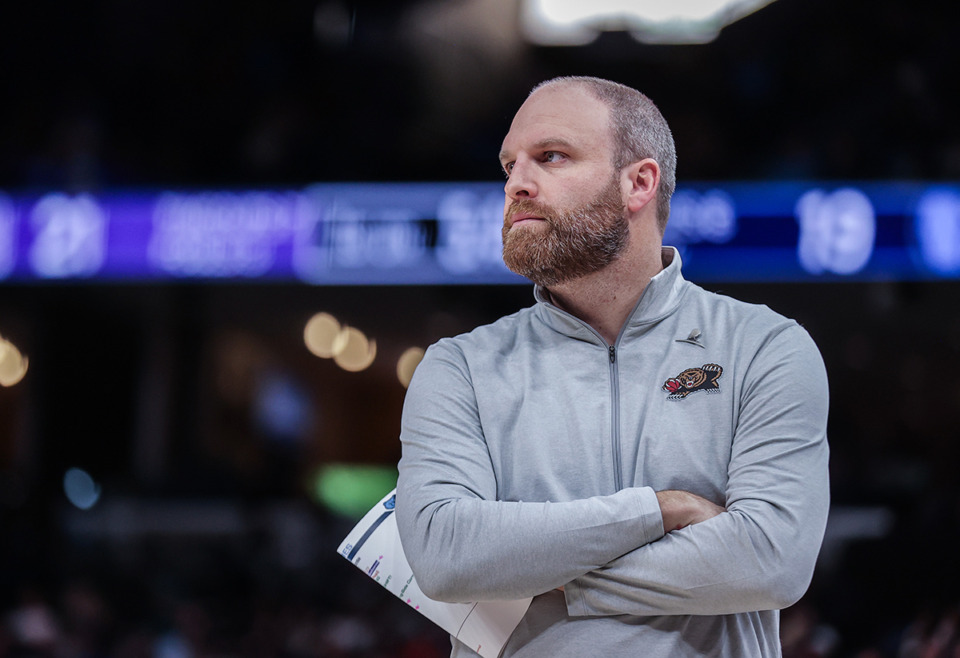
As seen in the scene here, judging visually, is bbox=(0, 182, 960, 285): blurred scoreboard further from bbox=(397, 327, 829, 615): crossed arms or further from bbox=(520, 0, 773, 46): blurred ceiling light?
bbox=(397, 327, 829, 615): crossed arms

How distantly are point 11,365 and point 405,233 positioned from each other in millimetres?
2877

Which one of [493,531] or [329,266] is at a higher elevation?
[329,266]

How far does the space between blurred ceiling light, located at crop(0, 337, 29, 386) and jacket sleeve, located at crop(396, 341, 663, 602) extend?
5541 millimetres

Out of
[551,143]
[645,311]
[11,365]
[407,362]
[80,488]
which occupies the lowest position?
[80,488]

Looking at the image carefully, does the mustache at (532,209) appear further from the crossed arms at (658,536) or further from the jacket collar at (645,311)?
the crossed arms at (658,536)

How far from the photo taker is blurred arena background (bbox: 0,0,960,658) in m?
4.98

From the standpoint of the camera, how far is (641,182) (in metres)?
1.62

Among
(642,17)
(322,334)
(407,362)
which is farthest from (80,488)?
(642,17)

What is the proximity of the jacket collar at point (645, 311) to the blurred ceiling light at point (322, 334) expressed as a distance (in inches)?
177

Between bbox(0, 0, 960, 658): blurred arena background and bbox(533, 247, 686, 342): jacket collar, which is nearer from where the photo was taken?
bbox(533, 247, 686, 342): jacket collar

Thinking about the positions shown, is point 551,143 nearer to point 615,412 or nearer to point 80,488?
point 615,412

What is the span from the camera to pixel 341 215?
5.34m


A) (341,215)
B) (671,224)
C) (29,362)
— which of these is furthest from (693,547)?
(29,362)

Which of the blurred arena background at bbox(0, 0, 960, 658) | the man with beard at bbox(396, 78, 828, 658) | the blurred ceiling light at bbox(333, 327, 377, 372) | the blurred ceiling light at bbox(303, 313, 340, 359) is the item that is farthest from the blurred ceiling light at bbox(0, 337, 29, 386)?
the man with beard at bbox(396, 78, 828, 658)
